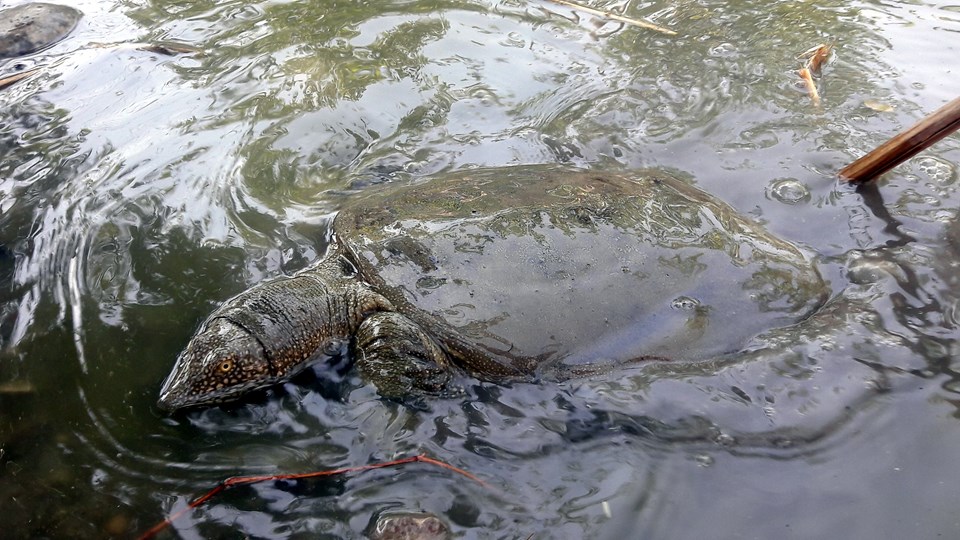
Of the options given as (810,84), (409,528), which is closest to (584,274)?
(409,528)

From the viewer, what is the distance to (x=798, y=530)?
215 centimetres

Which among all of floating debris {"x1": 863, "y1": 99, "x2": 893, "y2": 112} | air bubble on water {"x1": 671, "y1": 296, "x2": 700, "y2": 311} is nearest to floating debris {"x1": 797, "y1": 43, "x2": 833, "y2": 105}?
floating debris {"x1": 863, "y1": 99, "x2": 893, "y2": 112}

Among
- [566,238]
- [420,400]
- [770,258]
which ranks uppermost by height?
[566,238]

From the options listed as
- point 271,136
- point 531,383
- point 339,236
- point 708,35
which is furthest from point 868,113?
point 271,136

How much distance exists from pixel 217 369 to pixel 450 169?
1.85 metres

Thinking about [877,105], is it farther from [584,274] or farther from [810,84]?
[584,274]

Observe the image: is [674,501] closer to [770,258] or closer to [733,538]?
[733,538]

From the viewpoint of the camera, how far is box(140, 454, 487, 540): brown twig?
2.28m

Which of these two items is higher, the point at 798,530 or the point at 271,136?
the point at 271,136

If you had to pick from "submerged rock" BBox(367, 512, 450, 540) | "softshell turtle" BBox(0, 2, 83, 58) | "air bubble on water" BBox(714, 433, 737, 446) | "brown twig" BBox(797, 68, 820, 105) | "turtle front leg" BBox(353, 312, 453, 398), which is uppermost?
"softshell turtle" BBox(0, 2, 83, 58)

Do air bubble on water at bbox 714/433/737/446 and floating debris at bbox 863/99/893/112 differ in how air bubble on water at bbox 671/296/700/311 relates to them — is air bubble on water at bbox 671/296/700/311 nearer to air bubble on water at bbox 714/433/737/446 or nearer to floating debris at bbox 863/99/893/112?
air bubble on water at bbox 714/433/737/446

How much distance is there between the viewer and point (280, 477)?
2.42m

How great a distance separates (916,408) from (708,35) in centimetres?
341

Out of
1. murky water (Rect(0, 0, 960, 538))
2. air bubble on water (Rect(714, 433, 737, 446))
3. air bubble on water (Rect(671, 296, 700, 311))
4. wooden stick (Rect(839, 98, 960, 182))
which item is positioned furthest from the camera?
wooden stick (Rect(839, 98, 960, 182))
